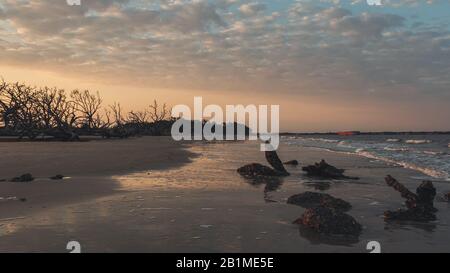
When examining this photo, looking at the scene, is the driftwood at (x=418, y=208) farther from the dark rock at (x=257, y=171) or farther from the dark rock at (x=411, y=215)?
the dark rock at (x=257, y=171)

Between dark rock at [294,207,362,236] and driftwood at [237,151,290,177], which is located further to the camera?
driftwood at [237,151,290,177]

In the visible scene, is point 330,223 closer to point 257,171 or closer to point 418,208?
point 418,208

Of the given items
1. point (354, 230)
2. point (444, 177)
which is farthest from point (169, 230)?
point (444, 177)

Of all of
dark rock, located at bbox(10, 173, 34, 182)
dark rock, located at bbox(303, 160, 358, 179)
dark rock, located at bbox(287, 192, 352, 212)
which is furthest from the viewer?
dark rock, located at bbox(303, 160, 358, 179)

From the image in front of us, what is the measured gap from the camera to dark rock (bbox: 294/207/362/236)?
718 cm

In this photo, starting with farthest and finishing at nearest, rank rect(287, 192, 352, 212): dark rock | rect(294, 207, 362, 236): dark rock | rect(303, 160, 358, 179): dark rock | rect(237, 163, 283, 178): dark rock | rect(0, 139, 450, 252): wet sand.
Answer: rect(237, 163, 283, 178): dark rock
rect(303, 160, 358, 179): dark rock
rect(287, 192, 352, 212): dark rock
rect(294, 207, 362, 236): dark rock
rect(0, 139, 450, 252): wet sand

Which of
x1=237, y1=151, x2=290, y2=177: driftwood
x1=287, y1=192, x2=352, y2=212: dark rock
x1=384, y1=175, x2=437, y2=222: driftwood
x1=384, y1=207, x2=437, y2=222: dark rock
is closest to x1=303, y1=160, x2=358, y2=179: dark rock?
x1=237, y1=151, x2=290, y2=177: driftwood

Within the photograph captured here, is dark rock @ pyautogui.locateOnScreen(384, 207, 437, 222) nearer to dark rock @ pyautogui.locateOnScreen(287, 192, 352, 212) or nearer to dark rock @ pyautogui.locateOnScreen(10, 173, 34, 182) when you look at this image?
dark rock @ pyautogui.locateOnScreen(287, 192, 352, 212)

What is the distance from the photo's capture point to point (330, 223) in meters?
7.24

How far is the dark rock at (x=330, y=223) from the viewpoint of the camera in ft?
23.6

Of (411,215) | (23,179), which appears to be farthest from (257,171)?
(411,215)

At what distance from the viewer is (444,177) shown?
57.4ft
